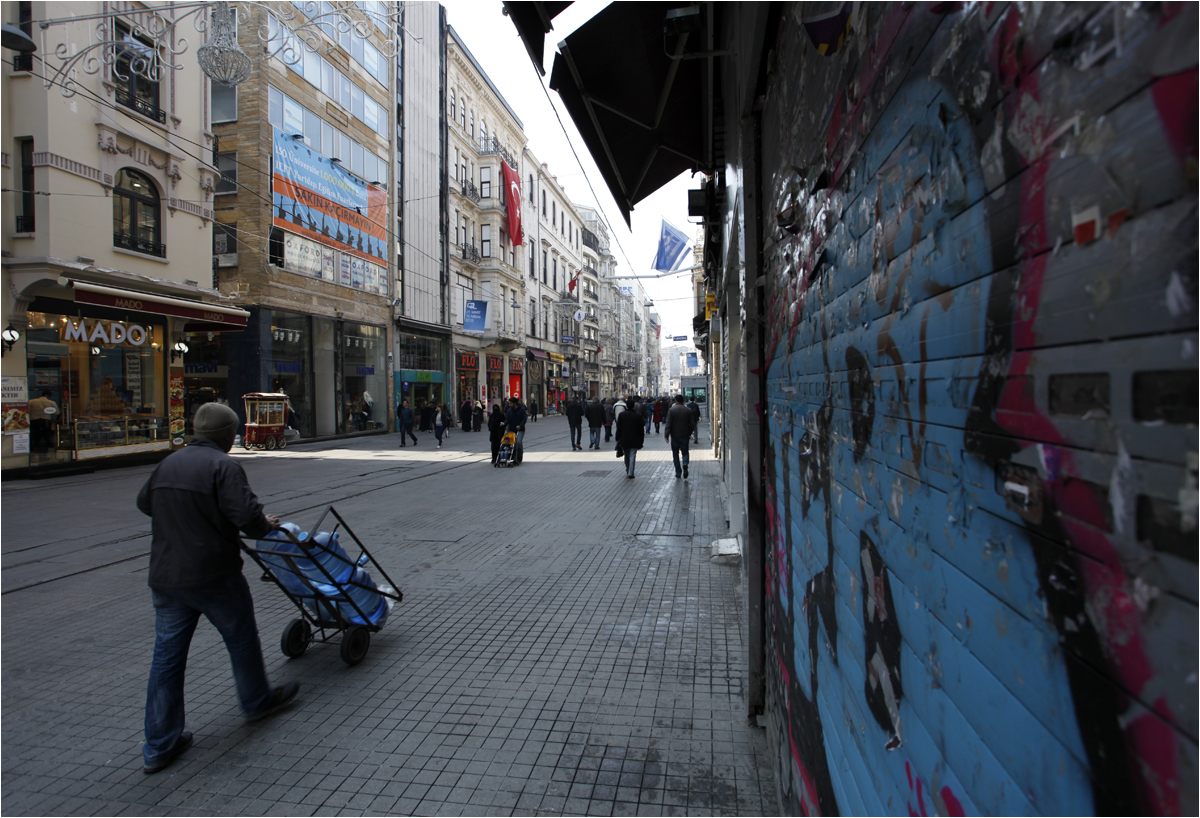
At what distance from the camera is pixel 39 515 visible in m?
9.96

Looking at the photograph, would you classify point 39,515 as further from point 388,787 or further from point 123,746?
point 388,787

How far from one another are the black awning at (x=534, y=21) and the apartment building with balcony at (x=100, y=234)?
39.7 ft

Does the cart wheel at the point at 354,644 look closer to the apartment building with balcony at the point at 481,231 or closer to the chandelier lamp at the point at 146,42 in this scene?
the chandelier lamp at the point at 146,42

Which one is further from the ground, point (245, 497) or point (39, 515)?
point (245, 497)

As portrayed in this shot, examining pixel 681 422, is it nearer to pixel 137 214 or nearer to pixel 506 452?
pixel 506 452

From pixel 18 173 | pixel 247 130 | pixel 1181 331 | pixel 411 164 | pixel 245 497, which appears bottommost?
pixel 245 497

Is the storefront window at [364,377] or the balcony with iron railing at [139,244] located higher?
the balcony with iron railing at [139,244]

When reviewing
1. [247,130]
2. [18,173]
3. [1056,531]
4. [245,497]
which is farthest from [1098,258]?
[247,130]

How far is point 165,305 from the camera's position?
16.9 metres

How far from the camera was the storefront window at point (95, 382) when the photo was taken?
14.7 meters

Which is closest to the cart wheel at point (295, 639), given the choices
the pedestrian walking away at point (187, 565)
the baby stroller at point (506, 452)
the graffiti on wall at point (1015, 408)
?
the pedestrian walking away at point (187, 565)

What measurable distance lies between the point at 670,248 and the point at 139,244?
44.9ft

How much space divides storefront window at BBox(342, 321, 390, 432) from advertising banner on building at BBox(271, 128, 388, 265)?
10.8ft

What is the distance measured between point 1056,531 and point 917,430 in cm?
43
